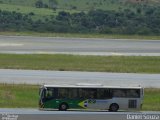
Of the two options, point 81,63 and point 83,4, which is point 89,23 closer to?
point 83,4

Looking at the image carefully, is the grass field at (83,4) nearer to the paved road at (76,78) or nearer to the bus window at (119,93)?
the paved road at (76,78)

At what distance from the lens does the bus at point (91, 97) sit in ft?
119

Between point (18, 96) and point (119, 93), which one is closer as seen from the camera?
point (119, 93)

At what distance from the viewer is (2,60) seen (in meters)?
58.5

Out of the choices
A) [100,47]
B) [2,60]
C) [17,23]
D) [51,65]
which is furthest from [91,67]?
[17,23]

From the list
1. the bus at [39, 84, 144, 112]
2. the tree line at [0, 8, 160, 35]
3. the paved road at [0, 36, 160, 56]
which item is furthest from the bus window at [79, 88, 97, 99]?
the tree line at [0, 8, 160, 35]

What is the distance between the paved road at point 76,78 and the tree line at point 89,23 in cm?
4514

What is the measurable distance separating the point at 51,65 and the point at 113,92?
19232 millimetres

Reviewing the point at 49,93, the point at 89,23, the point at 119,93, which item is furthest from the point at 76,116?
the point at 89,23

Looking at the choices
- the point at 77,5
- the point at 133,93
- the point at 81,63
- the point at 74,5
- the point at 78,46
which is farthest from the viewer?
the point at 77,5

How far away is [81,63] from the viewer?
188 feet

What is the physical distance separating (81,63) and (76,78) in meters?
10.5

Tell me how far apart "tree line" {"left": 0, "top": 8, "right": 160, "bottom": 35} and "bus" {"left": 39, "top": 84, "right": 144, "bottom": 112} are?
58294 millimetres

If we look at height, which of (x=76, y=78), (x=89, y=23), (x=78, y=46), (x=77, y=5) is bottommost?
(x=76, y=78)
